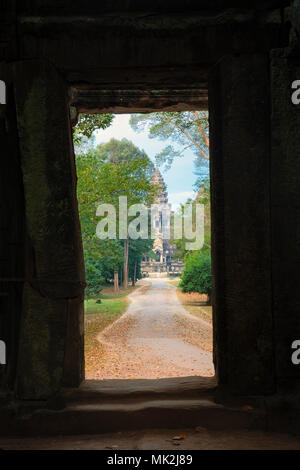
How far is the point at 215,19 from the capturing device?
2943 millimetres

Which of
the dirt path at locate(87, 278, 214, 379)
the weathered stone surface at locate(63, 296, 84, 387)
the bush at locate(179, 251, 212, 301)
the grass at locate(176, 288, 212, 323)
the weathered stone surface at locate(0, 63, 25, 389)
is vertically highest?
the weathered stone surface at locate(0, 63, 25, 389)

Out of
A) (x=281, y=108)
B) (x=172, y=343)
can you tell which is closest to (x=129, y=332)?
(x=172, y=343)

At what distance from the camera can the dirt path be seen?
752 centimetres

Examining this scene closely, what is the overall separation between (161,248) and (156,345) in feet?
124

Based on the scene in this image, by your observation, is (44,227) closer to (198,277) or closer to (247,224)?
(247,224)

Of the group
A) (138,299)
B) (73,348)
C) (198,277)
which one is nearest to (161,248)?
(138,299)

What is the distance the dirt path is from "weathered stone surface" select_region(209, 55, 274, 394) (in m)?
4.49

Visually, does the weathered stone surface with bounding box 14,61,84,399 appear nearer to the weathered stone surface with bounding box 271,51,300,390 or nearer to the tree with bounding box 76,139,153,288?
the weathered stone surface with bounding box 271,51,300,390

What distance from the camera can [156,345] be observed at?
9953 millimetres

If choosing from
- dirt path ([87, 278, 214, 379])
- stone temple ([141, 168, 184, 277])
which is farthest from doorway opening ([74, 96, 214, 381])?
stone temple ([141, 168, 184, 277])

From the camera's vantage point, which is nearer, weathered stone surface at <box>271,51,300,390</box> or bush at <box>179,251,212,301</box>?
weathered stone surface at <box>271,51,300,390</box>

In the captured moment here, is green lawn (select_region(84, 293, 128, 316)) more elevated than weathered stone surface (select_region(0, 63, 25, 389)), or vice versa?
weathered stone surface (select_region(0, 63, 25, 389))

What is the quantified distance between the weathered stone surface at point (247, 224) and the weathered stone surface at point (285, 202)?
0.24 ft

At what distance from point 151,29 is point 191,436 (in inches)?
135
